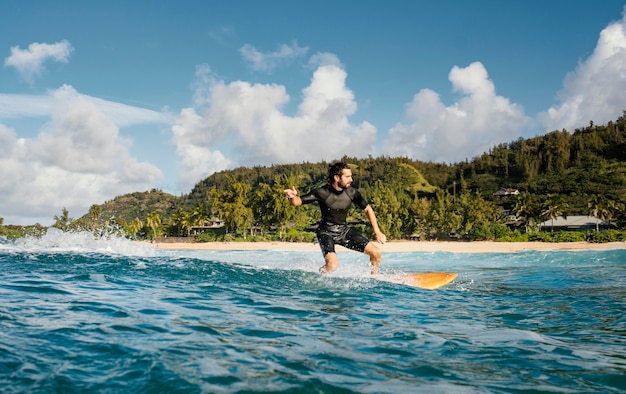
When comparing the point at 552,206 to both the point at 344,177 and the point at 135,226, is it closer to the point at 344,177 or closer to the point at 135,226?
the point at 135,226

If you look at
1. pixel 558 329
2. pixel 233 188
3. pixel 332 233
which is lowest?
pixel 558 329

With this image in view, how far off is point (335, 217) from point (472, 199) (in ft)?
245

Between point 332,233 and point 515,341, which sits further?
point 332,233

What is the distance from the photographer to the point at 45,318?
184 inches

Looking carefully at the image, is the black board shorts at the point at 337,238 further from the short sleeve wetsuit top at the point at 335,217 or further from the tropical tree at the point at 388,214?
the tropical tree at the point at 388,214

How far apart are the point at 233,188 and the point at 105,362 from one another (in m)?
75.0

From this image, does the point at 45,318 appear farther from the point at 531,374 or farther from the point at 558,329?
the point at 558,329

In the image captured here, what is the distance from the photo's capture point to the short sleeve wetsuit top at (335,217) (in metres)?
9.11

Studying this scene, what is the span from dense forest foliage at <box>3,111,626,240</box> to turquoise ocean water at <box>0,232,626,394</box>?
5468 centimetres

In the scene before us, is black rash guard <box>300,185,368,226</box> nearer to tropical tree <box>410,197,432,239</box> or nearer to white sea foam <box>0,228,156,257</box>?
white sea foam <box>0,228,156,257</box>

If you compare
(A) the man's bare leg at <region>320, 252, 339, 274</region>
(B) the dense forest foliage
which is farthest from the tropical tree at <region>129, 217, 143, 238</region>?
(A) the man's bare leg at <region>320, 252, 339, 274</region>

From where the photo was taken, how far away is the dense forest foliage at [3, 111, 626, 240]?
72000mm

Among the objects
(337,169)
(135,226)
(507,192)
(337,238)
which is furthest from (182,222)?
(507,192)

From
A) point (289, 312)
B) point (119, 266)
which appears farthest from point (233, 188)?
point (289, 312)
